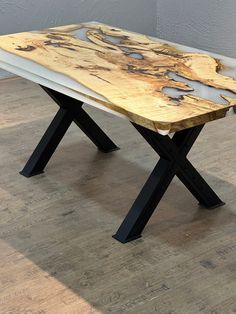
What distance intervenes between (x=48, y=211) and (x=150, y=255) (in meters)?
0.48

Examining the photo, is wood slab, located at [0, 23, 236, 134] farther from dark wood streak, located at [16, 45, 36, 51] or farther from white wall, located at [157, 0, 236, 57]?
white wall, located at [157, 0, 236, 57]

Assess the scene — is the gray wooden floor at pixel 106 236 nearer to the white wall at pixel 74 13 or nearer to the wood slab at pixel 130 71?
the wood slab at pixel 130 71

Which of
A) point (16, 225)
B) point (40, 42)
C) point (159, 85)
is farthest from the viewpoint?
point (40, 42)

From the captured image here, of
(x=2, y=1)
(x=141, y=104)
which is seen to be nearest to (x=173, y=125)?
(x=141, y=104)

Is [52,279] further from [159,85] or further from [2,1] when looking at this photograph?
[2,1]

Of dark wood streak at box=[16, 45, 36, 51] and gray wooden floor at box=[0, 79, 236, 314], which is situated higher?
dark wood streak at box=[16, 45, 36, 51]

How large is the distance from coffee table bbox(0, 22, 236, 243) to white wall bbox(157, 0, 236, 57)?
1512 millimetres

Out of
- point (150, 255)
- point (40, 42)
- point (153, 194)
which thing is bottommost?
point (150, 255)

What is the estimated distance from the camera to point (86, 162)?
2973mm

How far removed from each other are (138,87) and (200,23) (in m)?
2.38

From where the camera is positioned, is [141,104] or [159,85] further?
[159,85]

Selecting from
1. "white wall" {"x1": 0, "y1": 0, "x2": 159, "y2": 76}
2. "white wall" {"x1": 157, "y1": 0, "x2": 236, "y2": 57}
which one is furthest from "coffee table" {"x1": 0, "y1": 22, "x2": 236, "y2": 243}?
"white wall" {"x1": 157, "y1": 0, "x2": 236, "y2": 57}

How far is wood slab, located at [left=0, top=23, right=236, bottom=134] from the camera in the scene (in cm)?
203

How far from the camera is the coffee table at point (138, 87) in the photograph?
6.75ft
